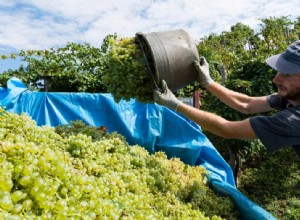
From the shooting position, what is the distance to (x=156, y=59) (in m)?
2.74

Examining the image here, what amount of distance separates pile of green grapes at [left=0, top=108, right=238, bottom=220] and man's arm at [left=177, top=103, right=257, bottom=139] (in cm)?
72

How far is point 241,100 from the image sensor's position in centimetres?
371

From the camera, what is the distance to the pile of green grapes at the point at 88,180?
1.31m

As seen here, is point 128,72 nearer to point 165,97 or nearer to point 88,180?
point 165,97

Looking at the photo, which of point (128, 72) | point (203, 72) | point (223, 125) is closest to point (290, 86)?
point (223, 125)

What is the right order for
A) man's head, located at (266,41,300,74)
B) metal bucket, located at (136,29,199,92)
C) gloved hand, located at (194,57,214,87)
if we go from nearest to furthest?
man's head, located at (266,41,300,74) → metal bucket, located at (136,29,199,92) → gloved hand, located at (194,57,214,87)

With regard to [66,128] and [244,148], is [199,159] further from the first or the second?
[244,148]

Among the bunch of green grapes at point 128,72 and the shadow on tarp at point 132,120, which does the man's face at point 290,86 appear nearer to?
the bunch of green grapes at point 128,72

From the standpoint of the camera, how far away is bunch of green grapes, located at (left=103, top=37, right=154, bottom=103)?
286 centimetres

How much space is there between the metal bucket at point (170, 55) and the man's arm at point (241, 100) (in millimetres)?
572

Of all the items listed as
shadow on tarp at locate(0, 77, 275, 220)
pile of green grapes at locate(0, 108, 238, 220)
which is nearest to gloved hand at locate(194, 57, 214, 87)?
pile of green grapes at locate(0, 108, 238, 220)

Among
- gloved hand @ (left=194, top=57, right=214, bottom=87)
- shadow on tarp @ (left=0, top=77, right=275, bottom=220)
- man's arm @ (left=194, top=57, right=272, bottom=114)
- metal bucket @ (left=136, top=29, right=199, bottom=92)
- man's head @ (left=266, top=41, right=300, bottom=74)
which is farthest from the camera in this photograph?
shadow on tarp @ (left=0, top=77, right=275, bottom=220)

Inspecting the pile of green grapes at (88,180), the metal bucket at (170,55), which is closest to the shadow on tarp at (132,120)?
the pile of green grapes at (88,180)

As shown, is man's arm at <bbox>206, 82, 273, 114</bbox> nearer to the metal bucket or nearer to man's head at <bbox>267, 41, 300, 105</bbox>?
the metal bucket
